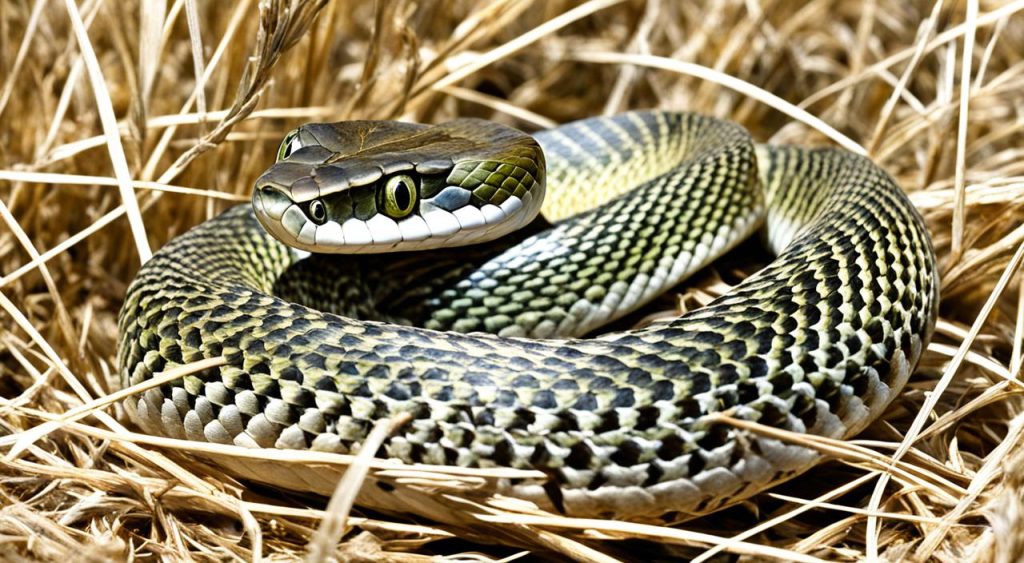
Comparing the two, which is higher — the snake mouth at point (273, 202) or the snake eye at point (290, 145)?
the snake eye at point (290, 145)

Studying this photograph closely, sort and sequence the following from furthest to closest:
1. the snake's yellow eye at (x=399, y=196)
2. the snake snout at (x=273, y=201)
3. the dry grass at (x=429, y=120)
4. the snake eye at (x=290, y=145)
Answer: the snake eye at (x=290, y=145) → the snake's yellow eye at (x=399, y=196) → the snake snout at (x=273, y=201) → the dry grass at (x=429, y=120)

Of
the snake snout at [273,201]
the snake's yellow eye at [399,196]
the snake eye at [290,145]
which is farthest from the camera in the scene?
the snake eye at [290,145]

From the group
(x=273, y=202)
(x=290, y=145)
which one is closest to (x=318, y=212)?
(x=273, y=202)

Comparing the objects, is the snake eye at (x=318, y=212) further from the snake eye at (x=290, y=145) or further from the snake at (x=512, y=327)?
the snake eye at (x=290, y=145)

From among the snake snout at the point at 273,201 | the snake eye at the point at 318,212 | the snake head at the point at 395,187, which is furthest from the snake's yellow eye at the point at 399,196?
the snake snout at the point at 273,201

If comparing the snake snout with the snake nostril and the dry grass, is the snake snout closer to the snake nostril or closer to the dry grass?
the snake nostril

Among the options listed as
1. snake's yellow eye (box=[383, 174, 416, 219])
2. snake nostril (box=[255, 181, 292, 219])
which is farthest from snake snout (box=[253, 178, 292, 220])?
snake's yellow eye (box=[383, 174, 416, 219])

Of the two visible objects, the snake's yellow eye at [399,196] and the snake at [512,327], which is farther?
the snake's yellow eye at [399,196]

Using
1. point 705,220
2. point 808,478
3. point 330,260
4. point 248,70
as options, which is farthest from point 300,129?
point 808,478

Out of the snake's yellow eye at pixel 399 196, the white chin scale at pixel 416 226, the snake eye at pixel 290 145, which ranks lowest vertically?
the white chin scale at pixel 416 226

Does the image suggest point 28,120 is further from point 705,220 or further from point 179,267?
point 705,220
